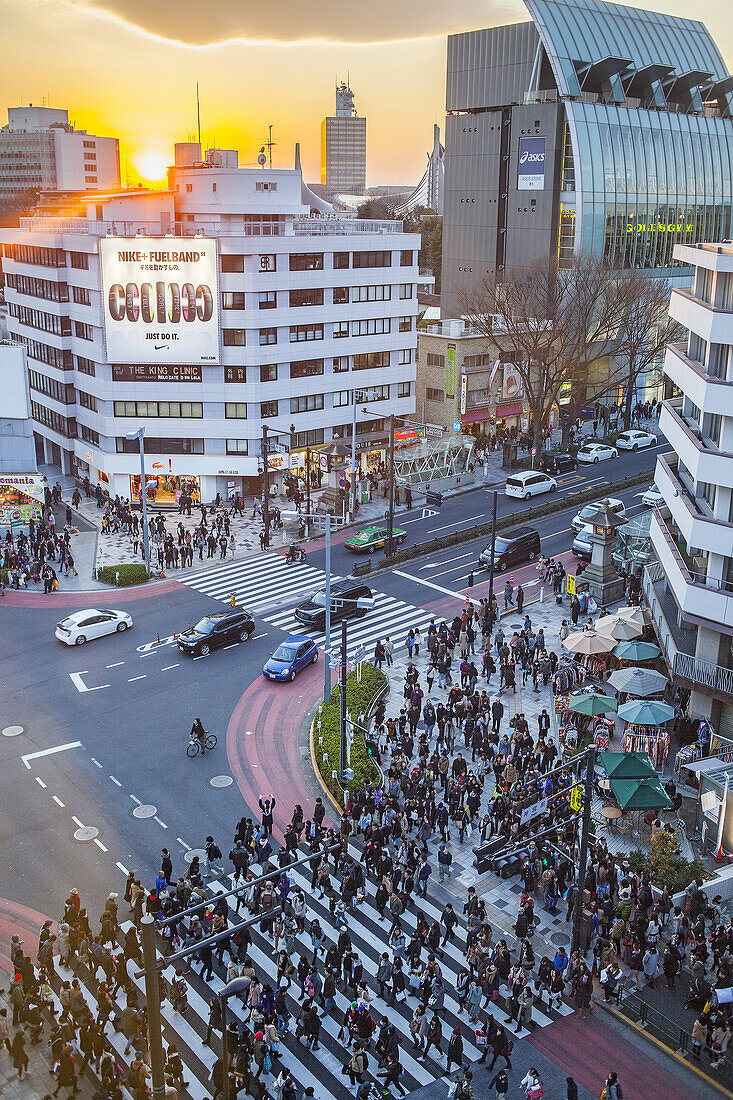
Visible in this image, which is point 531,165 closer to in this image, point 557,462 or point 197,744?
point 557,462

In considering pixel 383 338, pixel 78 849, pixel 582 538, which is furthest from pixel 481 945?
pixel 383 338

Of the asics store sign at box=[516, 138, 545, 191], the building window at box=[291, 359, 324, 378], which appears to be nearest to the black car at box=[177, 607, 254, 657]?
the building window at box=[291, 359, 324, 378]

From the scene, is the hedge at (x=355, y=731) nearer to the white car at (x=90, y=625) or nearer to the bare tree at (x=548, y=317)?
the white car at (x=90, y=625)

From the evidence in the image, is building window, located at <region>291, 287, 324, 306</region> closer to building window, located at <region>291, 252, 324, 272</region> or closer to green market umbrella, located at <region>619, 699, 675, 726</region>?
building window, located at <region>291, 252, 324, 272</region>

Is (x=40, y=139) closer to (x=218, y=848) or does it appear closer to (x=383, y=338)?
(x=383, y=338)

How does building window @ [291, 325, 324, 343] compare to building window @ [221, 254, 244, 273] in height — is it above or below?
below
